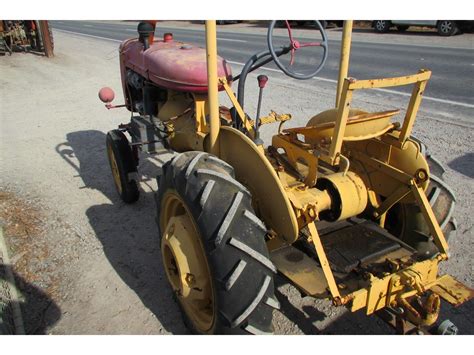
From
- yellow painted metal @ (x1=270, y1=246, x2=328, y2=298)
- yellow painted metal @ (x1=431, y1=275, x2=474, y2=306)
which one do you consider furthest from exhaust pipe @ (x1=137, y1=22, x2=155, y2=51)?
yellow painted metal @ (x1=431, y1=275, x2=474, y2=306)

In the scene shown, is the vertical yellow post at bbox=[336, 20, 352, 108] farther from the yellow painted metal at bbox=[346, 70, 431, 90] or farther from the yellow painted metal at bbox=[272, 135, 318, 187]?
the yellow painted metal at bbox=[346, 70, 431, 90]

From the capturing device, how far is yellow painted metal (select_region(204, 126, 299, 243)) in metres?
2.22

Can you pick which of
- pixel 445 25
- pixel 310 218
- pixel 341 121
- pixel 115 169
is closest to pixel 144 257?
pixel 115 169

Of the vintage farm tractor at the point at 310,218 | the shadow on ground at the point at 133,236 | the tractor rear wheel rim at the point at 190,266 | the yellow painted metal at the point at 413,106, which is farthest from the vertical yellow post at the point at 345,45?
the shadow on ground at the point at 133,236

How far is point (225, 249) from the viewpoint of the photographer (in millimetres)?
2086

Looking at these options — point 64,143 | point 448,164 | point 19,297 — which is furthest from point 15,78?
point 448,164

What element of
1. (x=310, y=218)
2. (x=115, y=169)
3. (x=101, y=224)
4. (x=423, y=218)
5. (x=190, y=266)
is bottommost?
(x=101, y=224)

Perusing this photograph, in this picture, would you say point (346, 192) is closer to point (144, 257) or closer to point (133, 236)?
point (144, 257)

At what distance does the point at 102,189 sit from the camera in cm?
475

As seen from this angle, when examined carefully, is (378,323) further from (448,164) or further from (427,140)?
(427,140)

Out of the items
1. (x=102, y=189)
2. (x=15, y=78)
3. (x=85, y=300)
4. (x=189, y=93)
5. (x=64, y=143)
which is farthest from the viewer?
(x=15, y=78)

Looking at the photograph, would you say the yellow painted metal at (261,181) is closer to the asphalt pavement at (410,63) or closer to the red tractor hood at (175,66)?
A: the red tractor hood at (175,66)

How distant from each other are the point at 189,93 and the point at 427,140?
3.62 m

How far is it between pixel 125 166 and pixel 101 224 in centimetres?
62
